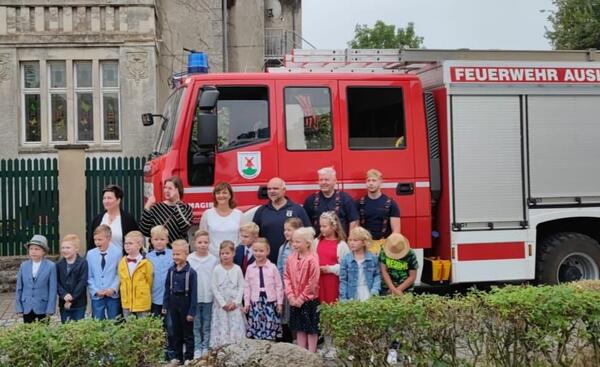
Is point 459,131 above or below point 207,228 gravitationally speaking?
above

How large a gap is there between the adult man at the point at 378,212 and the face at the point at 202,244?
69.7 inches

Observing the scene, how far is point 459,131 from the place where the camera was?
25.8ft

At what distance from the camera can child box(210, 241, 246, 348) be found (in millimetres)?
6328

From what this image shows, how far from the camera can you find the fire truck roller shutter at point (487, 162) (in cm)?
786

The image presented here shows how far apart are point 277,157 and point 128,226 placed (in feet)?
5.84

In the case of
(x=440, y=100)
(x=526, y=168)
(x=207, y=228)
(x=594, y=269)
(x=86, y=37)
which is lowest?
(x=594, y=269)

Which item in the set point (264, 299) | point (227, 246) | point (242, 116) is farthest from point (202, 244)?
point (242, 116)

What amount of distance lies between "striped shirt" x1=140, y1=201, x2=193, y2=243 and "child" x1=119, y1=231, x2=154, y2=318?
403mm

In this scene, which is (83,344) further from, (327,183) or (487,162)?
(487,162)

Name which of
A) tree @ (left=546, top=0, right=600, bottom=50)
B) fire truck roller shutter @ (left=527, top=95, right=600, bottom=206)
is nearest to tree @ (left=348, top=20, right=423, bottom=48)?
tree @ (left=546, top=0, right=600, bottom=50)

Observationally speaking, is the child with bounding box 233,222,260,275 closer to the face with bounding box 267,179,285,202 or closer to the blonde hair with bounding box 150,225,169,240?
the face with bounding box 267,179,285,202

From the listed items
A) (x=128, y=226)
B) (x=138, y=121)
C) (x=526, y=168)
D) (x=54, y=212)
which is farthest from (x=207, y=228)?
(x=138, y=121)

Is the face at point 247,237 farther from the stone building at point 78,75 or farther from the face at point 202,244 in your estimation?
the stone building at point 78,75

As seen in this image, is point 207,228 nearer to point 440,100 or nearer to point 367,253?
point 367,253
